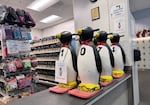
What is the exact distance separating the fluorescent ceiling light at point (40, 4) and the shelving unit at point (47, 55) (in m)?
1.48

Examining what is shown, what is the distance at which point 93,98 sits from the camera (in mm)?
800

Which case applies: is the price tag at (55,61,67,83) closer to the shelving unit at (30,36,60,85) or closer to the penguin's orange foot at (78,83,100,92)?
the penguin's orange foot at (78,83,100,92)

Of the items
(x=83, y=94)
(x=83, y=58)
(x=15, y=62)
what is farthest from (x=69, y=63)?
(x=15, y=62)

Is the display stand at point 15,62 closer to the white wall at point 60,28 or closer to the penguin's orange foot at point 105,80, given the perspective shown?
the penguin's orange foot at point 105,80

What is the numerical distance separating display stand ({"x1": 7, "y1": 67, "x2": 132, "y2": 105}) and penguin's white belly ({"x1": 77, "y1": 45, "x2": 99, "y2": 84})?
0.38 ft

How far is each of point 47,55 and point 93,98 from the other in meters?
3.88

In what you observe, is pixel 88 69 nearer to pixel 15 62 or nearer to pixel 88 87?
pixel 88 87

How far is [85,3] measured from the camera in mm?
2186

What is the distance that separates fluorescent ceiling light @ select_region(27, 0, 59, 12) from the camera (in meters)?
4.88

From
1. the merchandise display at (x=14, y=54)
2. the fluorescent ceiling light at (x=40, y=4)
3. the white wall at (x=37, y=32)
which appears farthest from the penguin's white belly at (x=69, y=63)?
the white wall at (x=37, y=32)

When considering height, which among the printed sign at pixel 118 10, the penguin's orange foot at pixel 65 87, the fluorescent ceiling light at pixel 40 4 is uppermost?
the fluorescent ceiling light at pixel 40 4

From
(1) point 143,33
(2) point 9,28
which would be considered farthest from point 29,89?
(1) point 143,33

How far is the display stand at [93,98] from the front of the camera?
77cm

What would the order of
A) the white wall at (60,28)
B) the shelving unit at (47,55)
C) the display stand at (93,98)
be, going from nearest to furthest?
the display stand at (93,98) → the shelving unit at (47,55) → the white wall at (60,28)
